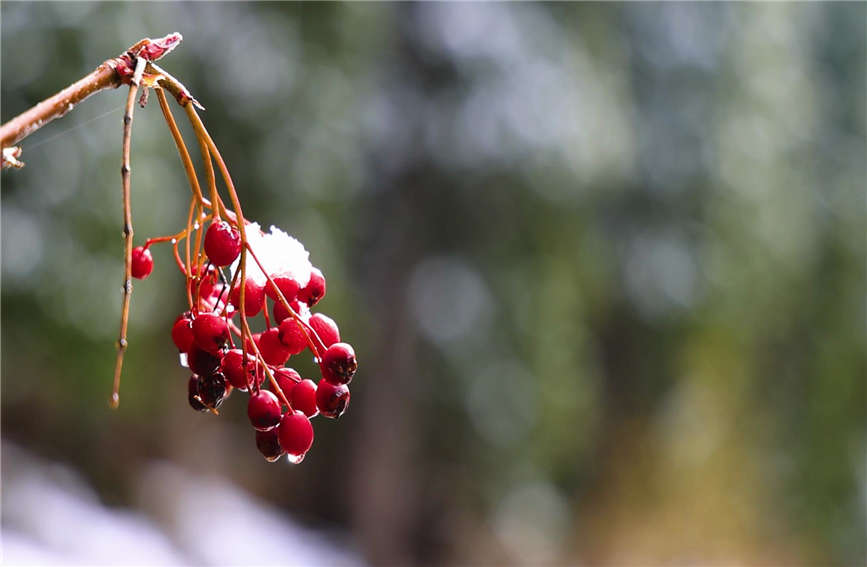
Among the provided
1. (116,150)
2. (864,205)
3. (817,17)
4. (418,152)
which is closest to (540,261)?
(418,152)

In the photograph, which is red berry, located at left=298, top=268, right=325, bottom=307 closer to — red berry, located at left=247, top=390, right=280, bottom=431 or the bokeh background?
red berry, located at left=247, top=390, right=280, bottom=431

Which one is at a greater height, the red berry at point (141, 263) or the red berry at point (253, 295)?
the red berry at point (141, 263)

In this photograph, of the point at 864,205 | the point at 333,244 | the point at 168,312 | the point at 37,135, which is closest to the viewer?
the point at 37,135

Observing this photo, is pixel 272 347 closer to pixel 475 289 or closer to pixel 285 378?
pixel 285 378

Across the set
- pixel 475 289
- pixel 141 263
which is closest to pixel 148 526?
pixel 475 289

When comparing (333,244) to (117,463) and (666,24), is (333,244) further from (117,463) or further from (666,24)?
(666,24)

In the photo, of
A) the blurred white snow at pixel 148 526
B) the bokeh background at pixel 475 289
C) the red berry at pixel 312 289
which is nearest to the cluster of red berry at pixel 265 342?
the red berry at pixel 312 289

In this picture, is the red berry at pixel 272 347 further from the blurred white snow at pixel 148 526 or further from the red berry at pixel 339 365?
the blurred white snow at pixel 148 526
